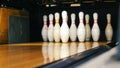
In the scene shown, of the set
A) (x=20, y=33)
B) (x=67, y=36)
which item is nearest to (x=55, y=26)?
(x=67, y=36)

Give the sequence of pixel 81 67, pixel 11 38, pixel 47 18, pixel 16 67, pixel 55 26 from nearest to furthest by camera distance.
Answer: pixel 16 67 → pixel 81 67 → pixel 11 38 → pixel 55 26 → pixel 47 18

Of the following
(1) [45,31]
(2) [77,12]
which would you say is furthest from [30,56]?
(2) [77,12]

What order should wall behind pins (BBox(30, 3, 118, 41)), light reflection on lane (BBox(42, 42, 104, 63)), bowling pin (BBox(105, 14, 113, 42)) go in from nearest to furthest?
light reflection on lane (BBox(42, 42, 104, 63)) → bowling pin (BBox(105, 14, 113, 42)) → wall behind pins (BBox(30, 3, 118, 41))

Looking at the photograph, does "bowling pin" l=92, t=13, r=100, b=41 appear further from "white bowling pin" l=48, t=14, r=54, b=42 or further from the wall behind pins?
"white bowling pin" l=48, t=14, r=54, b=42

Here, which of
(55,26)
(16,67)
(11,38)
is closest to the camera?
(16,67)

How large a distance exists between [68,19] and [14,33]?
549 millimetres

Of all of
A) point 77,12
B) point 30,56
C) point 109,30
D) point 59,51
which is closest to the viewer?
point 30,56

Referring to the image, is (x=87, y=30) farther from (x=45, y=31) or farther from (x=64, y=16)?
(x=45, y=31)

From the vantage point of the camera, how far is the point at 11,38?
2.23m

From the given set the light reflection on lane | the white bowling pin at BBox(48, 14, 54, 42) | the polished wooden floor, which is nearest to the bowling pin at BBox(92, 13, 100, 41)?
the white bowling pin at BBox(48, 14, 54, 42)

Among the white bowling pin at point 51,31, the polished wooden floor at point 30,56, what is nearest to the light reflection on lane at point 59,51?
the polished wooden floor at point 30,56

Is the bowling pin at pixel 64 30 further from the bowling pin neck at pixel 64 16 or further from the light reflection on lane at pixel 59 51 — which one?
the light reflection on lane at pixel 59 51

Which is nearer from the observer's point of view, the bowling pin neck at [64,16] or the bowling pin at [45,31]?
the bowling pin neck at [64,16]

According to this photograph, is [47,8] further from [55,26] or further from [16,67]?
[16,67]
